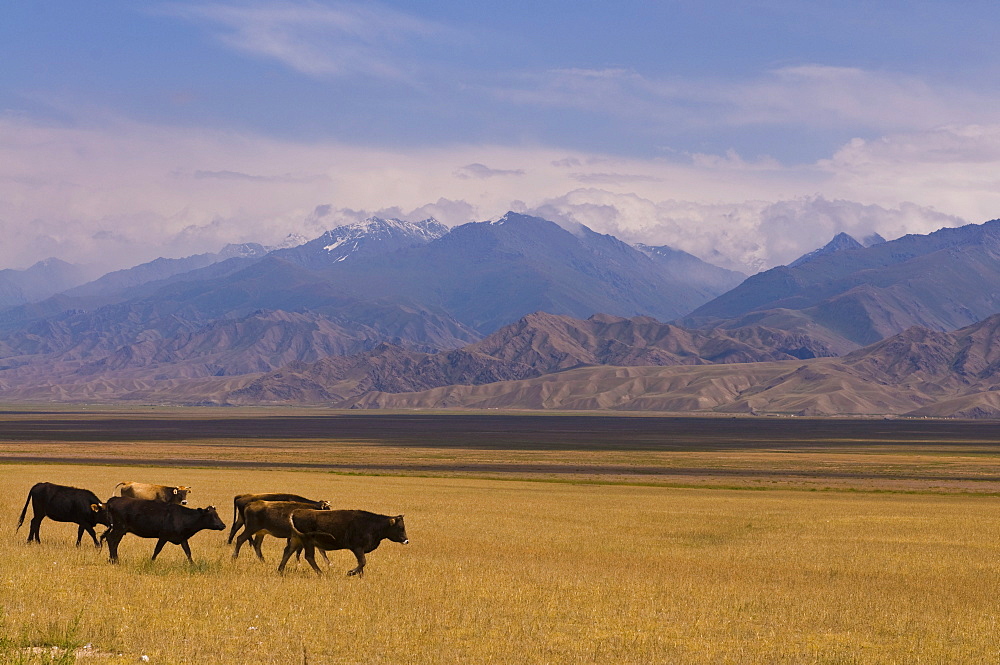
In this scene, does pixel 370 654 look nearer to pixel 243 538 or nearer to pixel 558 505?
pixel 243 538

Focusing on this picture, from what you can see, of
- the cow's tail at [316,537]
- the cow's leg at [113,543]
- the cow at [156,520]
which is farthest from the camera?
the cow at [156,520]

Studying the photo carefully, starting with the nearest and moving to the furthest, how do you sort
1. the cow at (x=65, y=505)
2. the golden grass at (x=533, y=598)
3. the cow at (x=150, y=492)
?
the golden grass at (x=533, y=598) < the cow at (x=65, y=505) < the cow at (x=150, y=492)

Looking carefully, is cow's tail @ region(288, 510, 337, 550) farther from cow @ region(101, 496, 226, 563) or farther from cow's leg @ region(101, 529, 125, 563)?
cow's leg @ region(101, 529, 125, 563)

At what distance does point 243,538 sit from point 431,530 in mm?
12640

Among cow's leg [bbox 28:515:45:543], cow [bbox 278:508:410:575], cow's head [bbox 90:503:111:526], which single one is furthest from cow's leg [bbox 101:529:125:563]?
cow's leg [bbox 28:515:45:543]

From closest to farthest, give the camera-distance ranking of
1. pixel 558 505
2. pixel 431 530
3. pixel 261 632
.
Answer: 1. pixel 261 632
2. pixel 431 530
3. pixel 558 505

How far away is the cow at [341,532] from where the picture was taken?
2022 centimetres

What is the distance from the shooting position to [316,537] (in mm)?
20297

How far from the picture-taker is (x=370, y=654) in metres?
13.8

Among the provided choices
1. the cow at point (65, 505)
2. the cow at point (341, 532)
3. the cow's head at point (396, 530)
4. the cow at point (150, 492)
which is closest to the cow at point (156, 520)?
the cow at point (341, 532)

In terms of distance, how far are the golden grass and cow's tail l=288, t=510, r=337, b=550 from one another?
647mm

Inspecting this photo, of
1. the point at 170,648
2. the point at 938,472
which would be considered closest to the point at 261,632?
the point at 170,648

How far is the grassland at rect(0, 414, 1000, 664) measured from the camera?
47.3 ft

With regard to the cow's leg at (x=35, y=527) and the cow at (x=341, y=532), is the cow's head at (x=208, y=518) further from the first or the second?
the cow's leg at (x=35, y=527)
